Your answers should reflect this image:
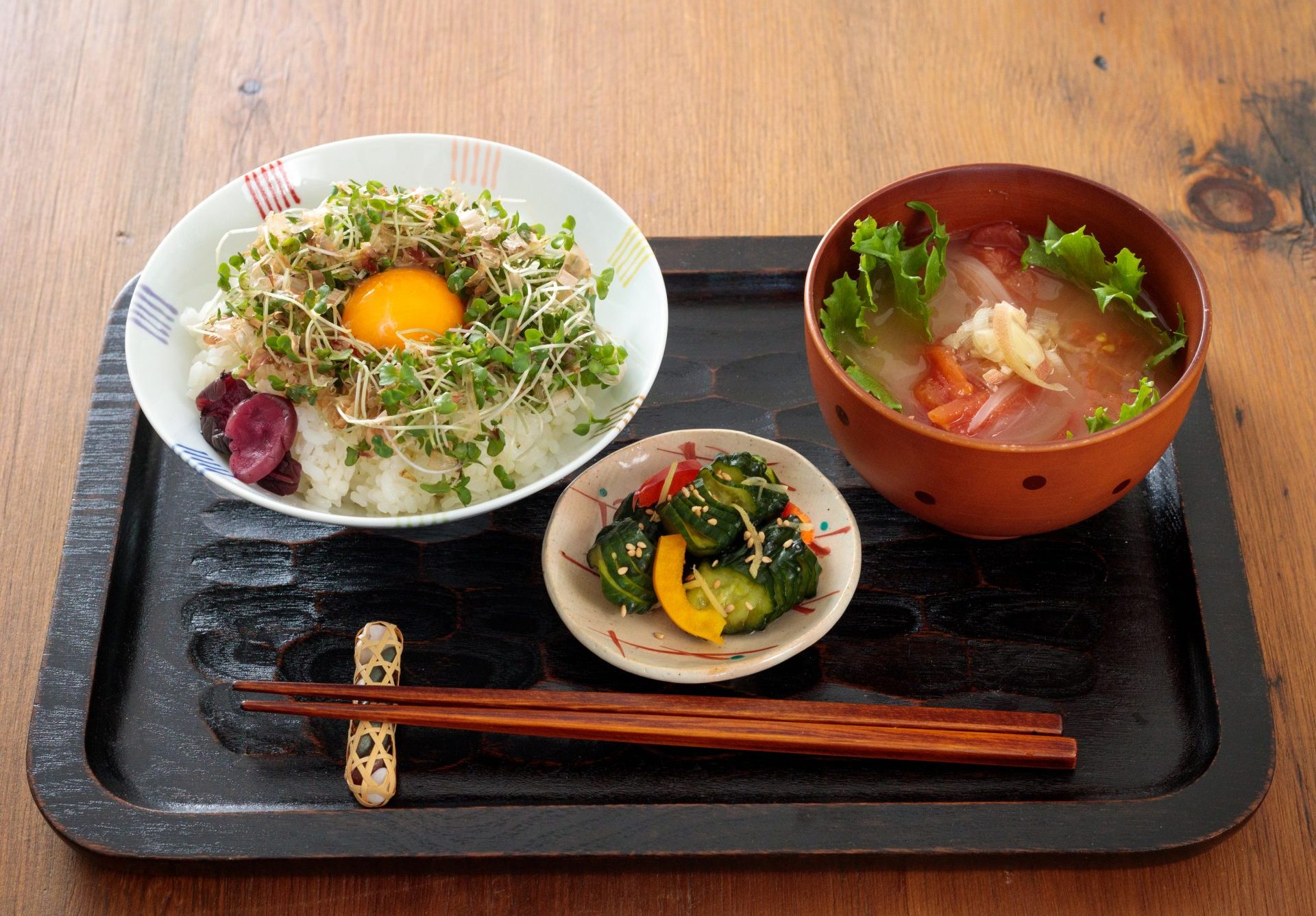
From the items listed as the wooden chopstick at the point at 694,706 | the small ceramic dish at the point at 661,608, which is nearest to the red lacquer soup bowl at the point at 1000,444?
the small ceramic dish at the point at 661,608

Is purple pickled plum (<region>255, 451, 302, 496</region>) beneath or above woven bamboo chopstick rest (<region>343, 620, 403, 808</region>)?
above

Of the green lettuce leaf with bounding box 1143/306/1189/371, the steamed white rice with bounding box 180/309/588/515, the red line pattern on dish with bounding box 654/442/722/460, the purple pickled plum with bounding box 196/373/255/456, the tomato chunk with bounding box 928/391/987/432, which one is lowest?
the red line pattern on dish with bounding box 654/442/722/460

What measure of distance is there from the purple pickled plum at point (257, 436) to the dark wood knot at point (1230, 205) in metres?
2.48

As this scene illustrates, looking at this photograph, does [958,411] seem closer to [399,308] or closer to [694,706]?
[694,706]

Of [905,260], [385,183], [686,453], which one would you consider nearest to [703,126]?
[385,183]

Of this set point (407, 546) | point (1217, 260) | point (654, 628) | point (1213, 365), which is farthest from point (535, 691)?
point (1217, 260)

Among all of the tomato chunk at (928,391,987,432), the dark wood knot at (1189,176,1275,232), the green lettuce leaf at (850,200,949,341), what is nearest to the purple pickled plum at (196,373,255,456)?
the green lettuce leaf at (850,200,949,341)

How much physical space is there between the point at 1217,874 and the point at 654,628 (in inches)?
44.0

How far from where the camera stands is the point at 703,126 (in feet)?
11.4

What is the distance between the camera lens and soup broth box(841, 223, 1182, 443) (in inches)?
87.6

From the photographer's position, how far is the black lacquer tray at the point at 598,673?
6.54ft

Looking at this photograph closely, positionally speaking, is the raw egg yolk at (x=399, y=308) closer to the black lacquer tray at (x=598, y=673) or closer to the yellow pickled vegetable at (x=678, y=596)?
the black lacquer tray at (x=598, y=673)

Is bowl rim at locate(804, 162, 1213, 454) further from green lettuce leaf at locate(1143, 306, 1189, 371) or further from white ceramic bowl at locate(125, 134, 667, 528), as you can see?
white ceramic bowl at locate(125, 134, 667, 528)

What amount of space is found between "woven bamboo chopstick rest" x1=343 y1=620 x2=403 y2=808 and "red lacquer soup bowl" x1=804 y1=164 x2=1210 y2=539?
37.9 inches
